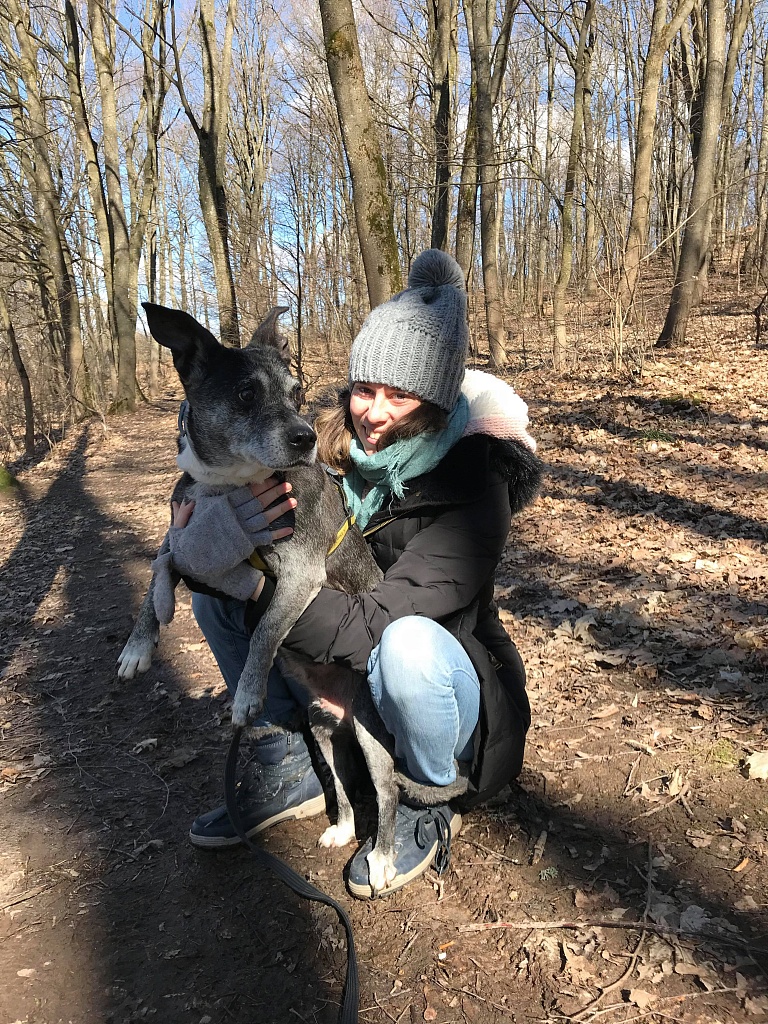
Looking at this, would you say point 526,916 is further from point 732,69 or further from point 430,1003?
point 732,69

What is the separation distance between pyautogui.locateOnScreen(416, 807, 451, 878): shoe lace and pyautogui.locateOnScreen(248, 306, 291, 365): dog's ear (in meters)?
2.13

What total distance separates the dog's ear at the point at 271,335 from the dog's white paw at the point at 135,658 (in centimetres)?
142

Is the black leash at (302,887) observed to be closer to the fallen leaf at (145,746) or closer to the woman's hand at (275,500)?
the woman's hand at (275,500)

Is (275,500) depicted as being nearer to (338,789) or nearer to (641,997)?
(338,789)

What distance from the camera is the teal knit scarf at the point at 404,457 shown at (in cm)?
263

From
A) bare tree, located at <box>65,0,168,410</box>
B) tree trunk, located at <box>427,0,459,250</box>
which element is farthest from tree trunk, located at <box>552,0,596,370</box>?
bare tree, located at <box>65,0,168,410</box>

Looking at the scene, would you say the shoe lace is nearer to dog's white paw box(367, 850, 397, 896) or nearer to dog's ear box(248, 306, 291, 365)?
dog's white paw box(367, 850, 397, 896)

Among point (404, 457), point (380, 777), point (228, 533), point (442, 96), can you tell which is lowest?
point (380, 777)

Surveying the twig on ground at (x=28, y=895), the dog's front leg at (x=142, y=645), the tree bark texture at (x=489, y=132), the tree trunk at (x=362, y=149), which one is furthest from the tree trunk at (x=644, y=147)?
the twig on ground at (x=28, y=895)

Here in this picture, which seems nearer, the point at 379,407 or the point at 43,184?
the point at 379,407

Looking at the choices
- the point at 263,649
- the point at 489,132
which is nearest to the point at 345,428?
the point at 263,649

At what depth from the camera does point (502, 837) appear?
9.41ft

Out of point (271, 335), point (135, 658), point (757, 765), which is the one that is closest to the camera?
point (135, 658)

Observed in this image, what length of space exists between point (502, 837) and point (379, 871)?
1.91ft
